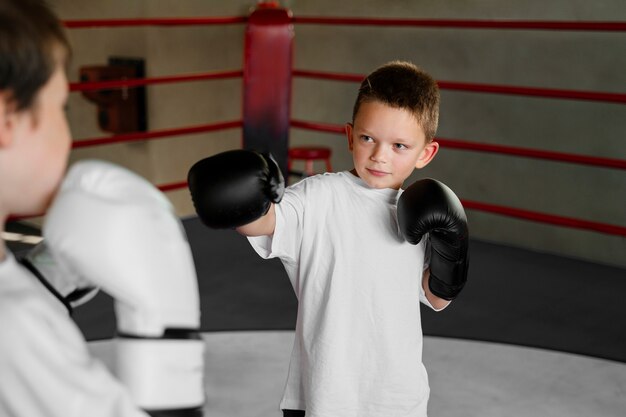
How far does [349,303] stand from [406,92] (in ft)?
1.24

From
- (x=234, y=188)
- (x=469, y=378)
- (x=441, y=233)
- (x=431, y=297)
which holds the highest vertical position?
(x=234, y=188)

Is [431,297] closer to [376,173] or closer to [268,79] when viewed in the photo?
[376,173]

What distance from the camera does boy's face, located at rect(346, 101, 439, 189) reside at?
4.45ft

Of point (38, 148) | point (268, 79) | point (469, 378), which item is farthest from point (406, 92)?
point (268, 79)

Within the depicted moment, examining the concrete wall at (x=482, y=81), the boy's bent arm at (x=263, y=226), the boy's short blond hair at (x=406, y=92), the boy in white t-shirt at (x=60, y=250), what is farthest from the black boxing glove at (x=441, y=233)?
the concrete wall at (x=482, y=81)

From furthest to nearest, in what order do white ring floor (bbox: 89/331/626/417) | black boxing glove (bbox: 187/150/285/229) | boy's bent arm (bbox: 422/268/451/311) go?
white ring floor (bbox: 89/331/626/417), boy's bent arm (bbox: 422/268/451/311), black boxing glove (bbox: 187/150/285/229)

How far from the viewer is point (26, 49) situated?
65 centimetres

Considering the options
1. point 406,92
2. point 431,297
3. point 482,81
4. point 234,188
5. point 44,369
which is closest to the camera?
point 44,369

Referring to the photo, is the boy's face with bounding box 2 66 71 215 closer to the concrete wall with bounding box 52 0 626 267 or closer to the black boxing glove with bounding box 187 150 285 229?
the black boxing glove with bounding box 187 150 285 229

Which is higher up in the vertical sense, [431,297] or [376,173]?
[376,173]

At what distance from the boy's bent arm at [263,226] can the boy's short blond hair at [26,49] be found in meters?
0.66

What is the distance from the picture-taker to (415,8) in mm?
4254

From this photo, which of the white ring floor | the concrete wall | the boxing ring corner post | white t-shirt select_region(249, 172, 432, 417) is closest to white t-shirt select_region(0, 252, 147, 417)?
white t-shirt select_region(249, 172, 432, 417)

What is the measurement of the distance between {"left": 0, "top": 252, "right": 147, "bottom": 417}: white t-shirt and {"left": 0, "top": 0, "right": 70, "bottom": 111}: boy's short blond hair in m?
0.16
